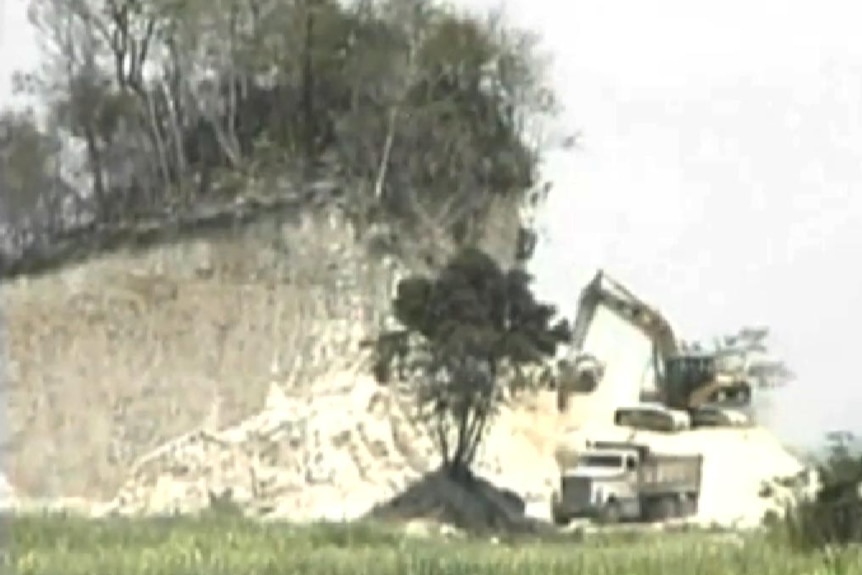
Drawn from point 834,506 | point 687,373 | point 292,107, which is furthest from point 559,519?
point 292,107

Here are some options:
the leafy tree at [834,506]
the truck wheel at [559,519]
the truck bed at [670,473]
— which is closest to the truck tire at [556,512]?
the truck wheel at [559,519]

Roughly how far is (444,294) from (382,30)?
35 cm

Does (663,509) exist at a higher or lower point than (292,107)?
lower

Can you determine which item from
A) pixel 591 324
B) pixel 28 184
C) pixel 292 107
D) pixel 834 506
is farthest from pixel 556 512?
pixel 28 184

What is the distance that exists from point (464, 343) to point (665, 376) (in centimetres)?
26

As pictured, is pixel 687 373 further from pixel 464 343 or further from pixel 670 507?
pixel 464 343

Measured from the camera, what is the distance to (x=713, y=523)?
391cm

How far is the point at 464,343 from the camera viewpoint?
3971mm

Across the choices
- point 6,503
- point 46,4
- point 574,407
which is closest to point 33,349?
point 6,503

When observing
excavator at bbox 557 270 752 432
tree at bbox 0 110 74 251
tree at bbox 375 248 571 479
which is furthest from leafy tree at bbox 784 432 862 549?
tree at bbox 0 110 74 251

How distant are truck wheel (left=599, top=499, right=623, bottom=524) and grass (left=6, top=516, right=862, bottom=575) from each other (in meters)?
0.03

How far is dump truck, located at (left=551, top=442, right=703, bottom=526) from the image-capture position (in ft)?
12.8

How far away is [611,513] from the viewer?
3928 mm

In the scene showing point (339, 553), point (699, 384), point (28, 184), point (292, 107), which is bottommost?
point (339, 553)
